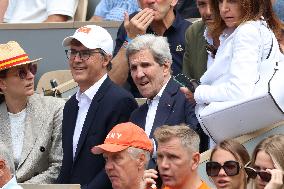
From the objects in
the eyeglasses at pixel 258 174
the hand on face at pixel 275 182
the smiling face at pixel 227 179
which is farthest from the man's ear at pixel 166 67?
the hand on face at pixel 275 182

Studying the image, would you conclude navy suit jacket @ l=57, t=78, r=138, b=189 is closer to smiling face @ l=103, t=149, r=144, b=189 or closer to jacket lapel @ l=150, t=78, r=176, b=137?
jacket lapel @ l=150, t=78, r=176, b=137

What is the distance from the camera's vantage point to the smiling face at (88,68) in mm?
9109

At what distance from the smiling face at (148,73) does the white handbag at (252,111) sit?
0.54 m

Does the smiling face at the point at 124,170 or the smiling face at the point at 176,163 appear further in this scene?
the smiling face at the point at 124,170

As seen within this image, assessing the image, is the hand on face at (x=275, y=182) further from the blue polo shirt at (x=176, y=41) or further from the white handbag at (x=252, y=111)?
the blue polo shirt at (x=176, y=41)

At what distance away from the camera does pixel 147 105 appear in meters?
8.73

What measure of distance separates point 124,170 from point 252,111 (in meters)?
1.03

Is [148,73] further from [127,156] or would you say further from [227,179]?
[227,179]

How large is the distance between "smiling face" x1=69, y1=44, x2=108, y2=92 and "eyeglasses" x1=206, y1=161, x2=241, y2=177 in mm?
1879

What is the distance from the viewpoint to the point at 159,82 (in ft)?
28.7

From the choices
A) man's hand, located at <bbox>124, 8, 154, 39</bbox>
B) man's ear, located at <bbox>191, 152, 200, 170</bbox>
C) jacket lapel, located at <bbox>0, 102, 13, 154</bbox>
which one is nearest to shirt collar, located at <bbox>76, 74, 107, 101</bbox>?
jacket lapel, located at <bbox>0, 102, 13, 154</bbox>

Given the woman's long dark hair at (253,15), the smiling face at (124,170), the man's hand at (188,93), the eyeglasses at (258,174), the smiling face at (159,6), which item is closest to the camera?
the eyeglasses at (258,174)

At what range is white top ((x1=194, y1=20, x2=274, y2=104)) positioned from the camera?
26.6 ft

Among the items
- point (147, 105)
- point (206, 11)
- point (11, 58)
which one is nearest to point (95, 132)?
point (147, 105)
